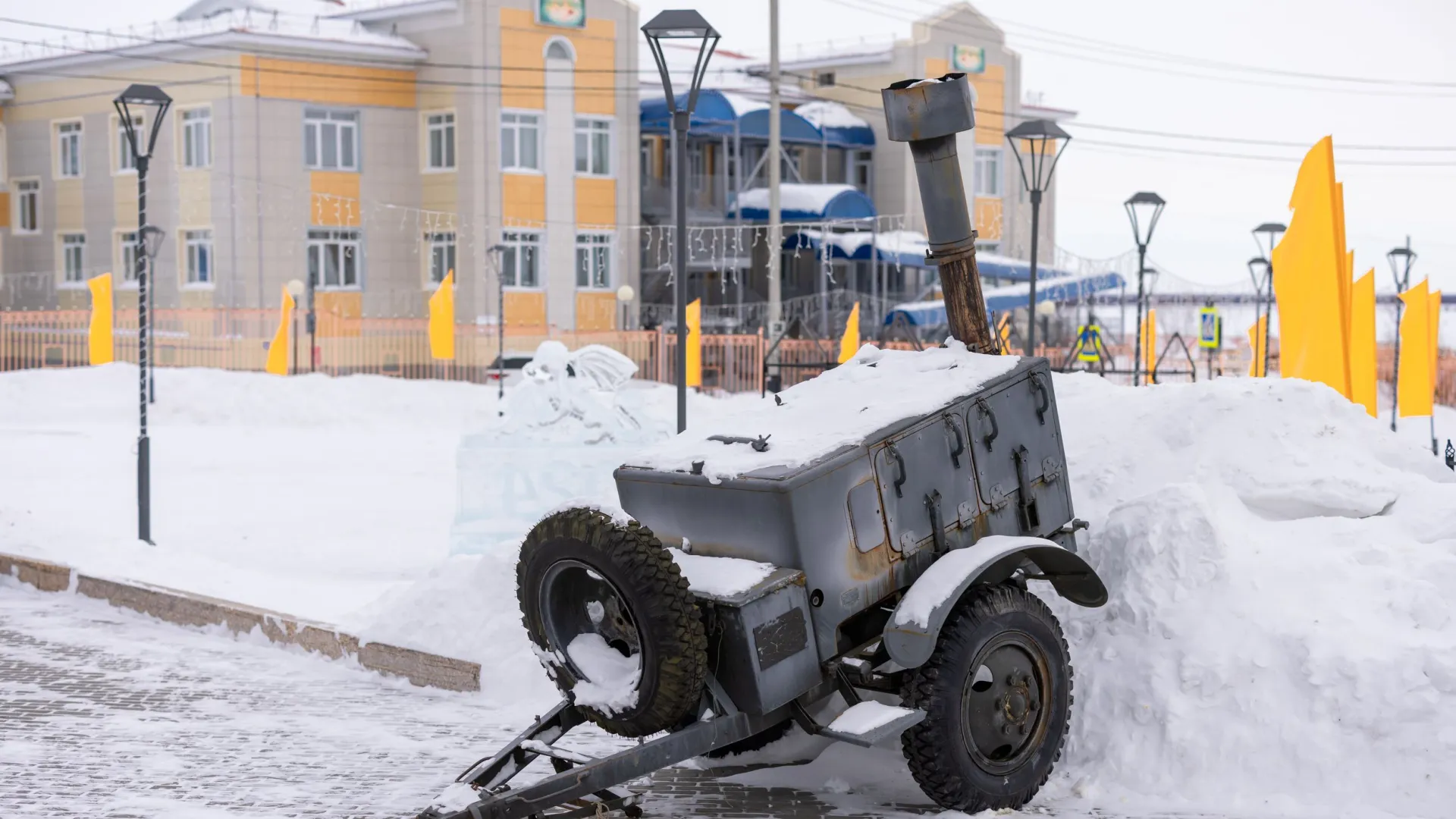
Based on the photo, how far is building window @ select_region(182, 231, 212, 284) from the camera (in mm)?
37125

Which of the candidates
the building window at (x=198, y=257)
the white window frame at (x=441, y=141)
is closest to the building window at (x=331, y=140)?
the white window frame at (x=441, y=141)

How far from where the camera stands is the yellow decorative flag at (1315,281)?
12.7 m

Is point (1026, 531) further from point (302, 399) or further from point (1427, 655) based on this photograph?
point (302, 399)

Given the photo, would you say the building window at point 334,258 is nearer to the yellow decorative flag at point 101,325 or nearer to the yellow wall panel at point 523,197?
the yellow wall panel at point 523,197

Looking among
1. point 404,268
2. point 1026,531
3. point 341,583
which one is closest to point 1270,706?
point 1026,531

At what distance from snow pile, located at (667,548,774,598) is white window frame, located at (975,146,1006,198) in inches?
1690

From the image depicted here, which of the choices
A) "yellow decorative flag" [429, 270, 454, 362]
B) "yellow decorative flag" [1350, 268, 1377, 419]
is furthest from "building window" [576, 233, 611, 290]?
"yellow decorative flag" [1350, 268, 1377, 419]

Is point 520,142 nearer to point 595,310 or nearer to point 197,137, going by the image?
point 595,310

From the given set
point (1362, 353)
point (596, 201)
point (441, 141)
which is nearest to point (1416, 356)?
point (1362, 353)

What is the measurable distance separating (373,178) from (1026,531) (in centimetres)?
3375

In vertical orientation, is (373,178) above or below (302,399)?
A: above

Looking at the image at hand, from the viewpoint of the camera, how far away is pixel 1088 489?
7.90 m

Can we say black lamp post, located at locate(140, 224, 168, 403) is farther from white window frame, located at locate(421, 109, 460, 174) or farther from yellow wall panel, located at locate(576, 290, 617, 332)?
yellow wall panel, located at locate(576, 290, 617, 332)

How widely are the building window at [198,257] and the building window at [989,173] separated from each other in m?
23.9
